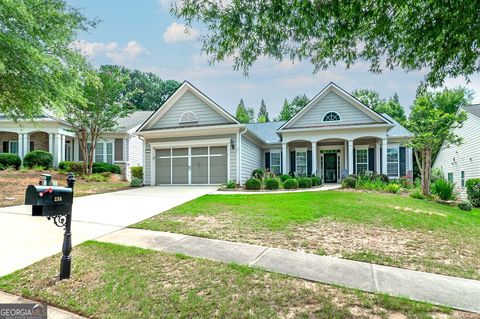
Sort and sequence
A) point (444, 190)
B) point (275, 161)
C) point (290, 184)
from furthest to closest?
point (275, 161)
point (290, 184)
point (444, 190)

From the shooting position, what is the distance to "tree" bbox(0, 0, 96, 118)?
32.2ft

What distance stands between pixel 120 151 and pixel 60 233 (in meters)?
18.8

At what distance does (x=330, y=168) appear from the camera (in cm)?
2055

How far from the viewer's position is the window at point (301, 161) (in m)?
20.4

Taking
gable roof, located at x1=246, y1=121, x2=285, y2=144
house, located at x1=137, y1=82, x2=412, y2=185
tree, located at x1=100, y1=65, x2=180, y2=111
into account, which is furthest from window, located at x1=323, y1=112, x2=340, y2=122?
tree, located at x1=100, y1=65, x2=180, y2=111

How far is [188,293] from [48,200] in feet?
7.45

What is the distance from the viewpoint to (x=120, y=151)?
2384 cm

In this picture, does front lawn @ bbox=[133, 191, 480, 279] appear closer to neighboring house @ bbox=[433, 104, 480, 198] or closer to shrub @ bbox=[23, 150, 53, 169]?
neighboring house @ bbox=[433, 104, 480, 198]

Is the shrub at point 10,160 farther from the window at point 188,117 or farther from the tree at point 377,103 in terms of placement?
the tree at point 377,103

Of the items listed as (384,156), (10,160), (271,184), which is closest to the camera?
(271,184)

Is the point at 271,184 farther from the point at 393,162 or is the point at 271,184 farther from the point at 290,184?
the point at 393,162

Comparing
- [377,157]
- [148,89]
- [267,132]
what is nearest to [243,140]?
[267,132]

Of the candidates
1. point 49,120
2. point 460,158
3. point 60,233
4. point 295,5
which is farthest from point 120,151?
point 460,158

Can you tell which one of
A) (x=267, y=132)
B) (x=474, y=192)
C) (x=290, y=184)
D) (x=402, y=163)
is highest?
(x=267, y=132)
